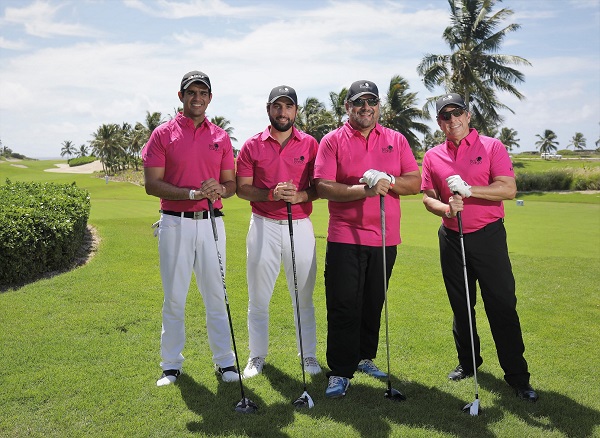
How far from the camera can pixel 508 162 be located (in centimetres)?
453

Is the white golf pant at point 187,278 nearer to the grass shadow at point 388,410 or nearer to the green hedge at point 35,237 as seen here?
the grass shadow at point 388,410

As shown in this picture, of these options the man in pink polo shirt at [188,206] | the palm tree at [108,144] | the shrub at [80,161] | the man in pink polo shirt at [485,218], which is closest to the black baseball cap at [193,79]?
the man in pink polo shirt at [188,206]

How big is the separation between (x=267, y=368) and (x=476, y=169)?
2.55 metres

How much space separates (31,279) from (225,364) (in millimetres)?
4754

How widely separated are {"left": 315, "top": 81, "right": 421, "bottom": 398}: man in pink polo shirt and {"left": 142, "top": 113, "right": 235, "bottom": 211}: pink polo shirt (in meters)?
0.93

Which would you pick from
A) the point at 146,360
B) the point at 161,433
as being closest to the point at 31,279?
the point at 146,360

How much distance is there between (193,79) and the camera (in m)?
4.59

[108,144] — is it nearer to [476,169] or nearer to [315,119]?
[315,119]

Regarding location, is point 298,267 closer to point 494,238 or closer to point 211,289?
point 211,289

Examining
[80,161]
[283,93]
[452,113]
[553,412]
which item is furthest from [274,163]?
[80,161]

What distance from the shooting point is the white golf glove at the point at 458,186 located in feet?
13.8

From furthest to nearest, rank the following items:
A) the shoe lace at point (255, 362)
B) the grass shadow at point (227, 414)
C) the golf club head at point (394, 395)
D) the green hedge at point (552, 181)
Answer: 1. the green hedge at point (552, 181)
2. the shoe lace at point (255, 362)
3. the golf club head at point (394, 395)
4. the grass shadow at point (227, 414)

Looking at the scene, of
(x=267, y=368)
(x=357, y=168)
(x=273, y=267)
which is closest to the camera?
(x=357, y=168)

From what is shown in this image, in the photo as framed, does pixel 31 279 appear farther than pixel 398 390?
Yes
